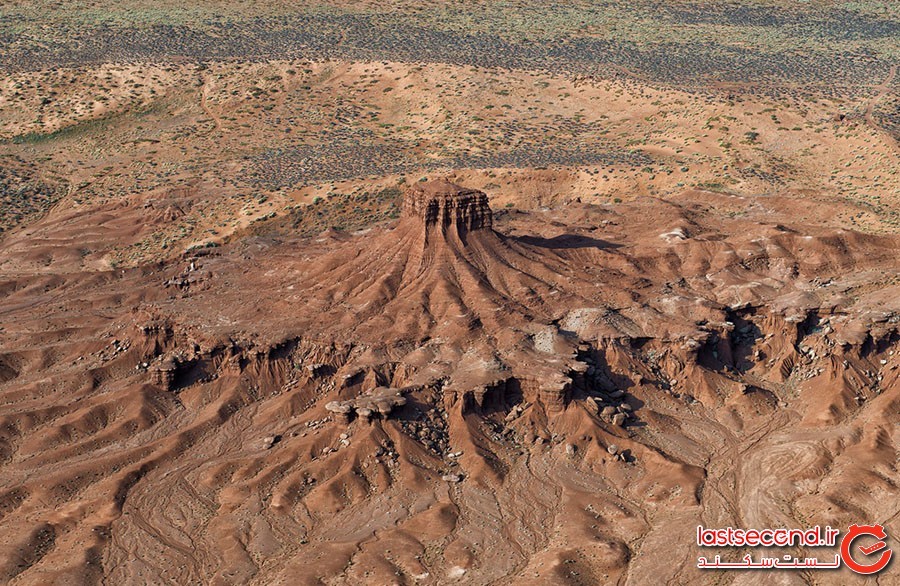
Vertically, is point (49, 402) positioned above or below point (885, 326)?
below

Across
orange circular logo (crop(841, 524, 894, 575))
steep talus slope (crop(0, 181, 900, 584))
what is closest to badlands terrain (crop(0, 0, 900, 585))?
steep talus slope (crop(0, 181, 900, 584))

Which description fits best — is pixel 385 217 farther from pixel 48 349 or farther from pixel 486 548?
pixel 486 548

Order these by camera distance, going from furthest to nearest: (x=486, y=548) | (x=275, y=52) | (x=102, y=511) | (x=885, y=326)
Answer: (x=275, y=52) < (x=885, y=326) < (x=102, y=511) < (x=486, y=548)

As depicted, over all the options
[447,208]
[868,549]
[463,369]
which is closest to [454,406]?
[463,369]

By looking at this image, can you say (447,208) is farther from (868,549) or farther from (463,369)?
(868,549)

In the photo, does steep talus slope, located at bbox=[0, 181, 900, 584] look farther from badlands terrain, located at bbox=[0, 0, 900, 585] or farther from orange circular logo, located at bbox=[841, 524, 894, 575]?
orange circular logo, located at bbox=[841, 524, 894, 575]

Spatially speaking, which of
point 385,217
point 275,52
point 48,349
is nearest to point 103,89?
point 275,52

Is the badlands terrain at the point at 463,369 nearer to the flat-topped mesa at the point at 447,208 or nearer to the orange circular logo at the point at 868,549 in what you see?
the flat-topped mesa at the point at 447,208

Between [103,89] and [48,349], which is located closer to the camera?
[48,349]
